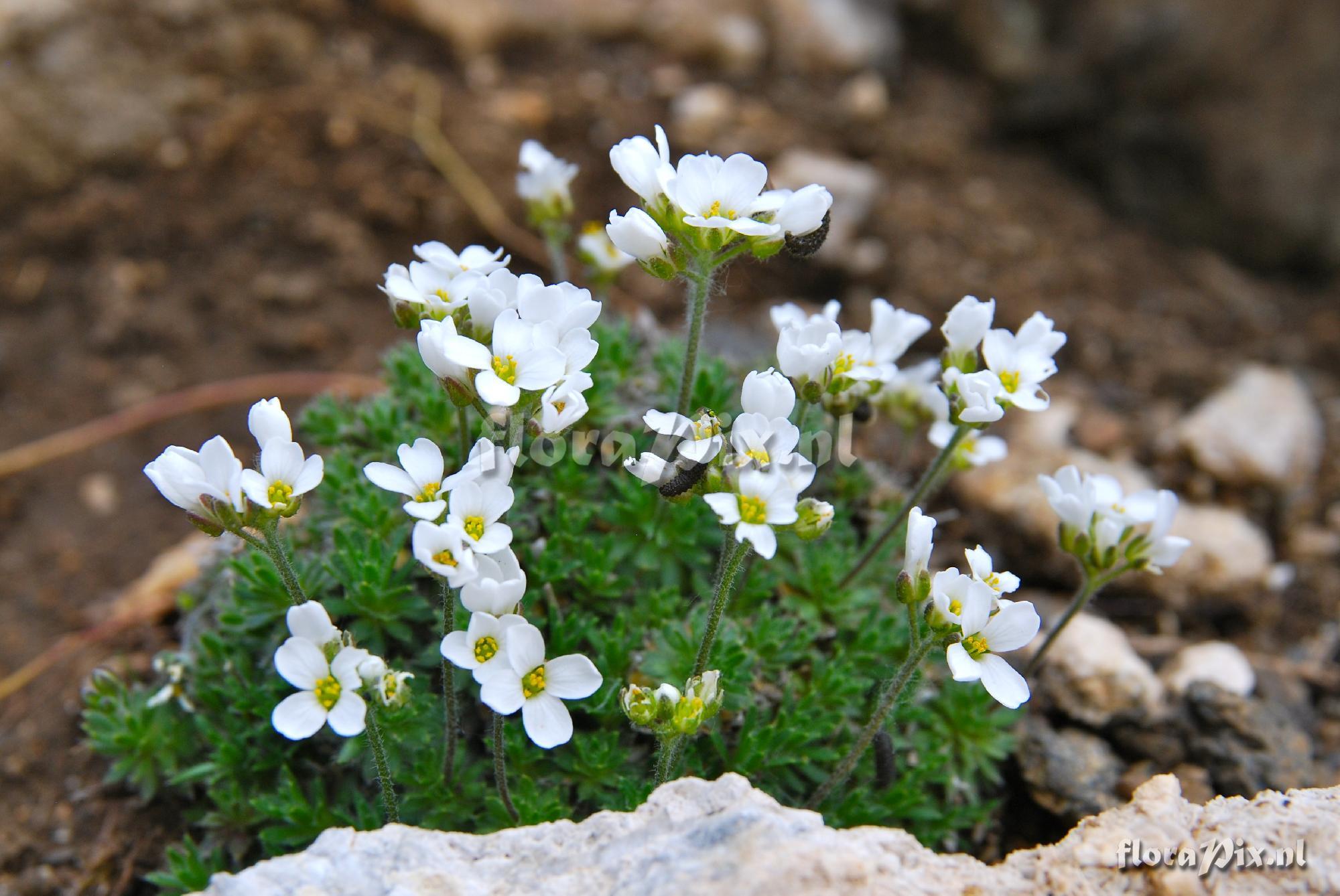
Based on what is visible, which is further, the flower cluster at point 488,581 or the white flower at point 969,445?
the white flower at point 969,445

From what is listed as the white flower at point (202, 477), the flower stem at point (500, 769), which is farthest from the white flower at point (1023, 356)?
the white flower at point (202, 477)

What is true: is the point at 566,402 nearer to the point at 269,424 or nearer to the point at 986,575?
the point at 269,424

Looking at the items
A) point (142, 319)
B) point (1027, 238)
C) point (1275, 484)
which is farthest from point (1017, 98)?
point (142, 319)

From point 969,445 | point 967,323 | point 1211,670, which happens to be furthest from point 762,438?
point 1211,670

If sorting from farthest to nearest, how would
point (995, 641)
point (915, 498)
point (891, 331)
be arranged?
point (915, 498) < point (891, 331) < point (995, 641)

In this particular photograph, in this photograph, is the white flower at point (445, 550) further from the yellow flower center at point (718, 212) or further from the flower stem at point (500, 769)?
the yellow flower center at point (718, 212)

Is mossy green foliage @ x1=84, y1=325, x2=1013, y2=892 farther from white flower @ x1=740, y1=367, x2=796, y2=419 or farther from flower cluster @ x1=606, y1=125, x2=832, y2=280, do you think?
flower cluster @ x1=606, y1=125, x2=832, y2=280

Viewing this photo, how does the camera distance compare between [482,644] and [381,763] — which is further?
[381,763]
